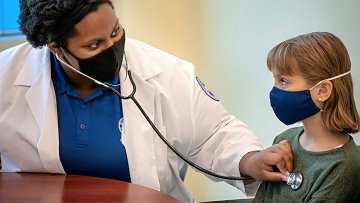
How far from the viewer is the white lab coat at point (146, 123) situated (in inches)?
62.2

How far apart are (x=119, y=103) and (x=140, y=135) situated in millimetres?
121

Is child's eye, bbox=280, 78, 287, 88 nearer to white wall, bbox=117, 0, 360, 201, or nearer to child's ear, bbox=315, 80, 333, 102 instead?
child's ear, bbox=315, 80, 333, 102

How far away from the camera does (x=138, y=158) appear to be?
62.1 inches

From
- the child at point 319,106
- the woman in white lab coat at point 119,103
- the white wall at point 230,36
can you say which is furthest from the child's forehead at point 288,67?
the white wall at point 230,36

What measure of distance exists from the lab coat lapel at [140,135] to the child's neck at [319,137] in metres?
0.48

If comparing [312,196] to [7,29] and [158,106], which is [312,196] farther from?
[7,29]

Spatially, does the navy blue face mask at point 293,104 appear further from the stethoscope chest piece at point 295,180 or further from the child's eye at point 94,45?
the child's eye at point 94,45

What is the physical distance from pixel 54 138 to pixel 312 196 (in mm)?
758

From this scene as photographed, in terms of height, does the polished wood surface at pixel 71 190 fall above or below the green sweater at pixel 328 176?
below

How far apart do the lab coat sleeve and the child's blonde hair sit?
35cm

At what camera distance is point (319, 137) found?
1296 mm

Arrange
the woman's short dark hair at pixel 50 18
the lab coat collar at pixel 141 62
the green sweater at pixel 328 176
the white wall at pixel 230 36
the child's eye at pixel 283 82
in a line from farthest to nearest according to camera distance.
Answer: the white wall at pixel 230 36 < the lab coat collar at pixel 141 62 < the woman's short dark hair at pixel 50 18 < the child's eye at pixel 283 82 < the green sweater at pixel 328 176

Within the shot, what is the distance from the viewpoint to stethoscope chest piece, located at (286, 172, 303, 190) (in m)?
1.29

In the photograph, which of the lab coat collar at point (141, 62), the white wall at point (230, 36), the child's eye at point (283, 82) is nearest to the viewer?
the child's eye at point (283, 82)
